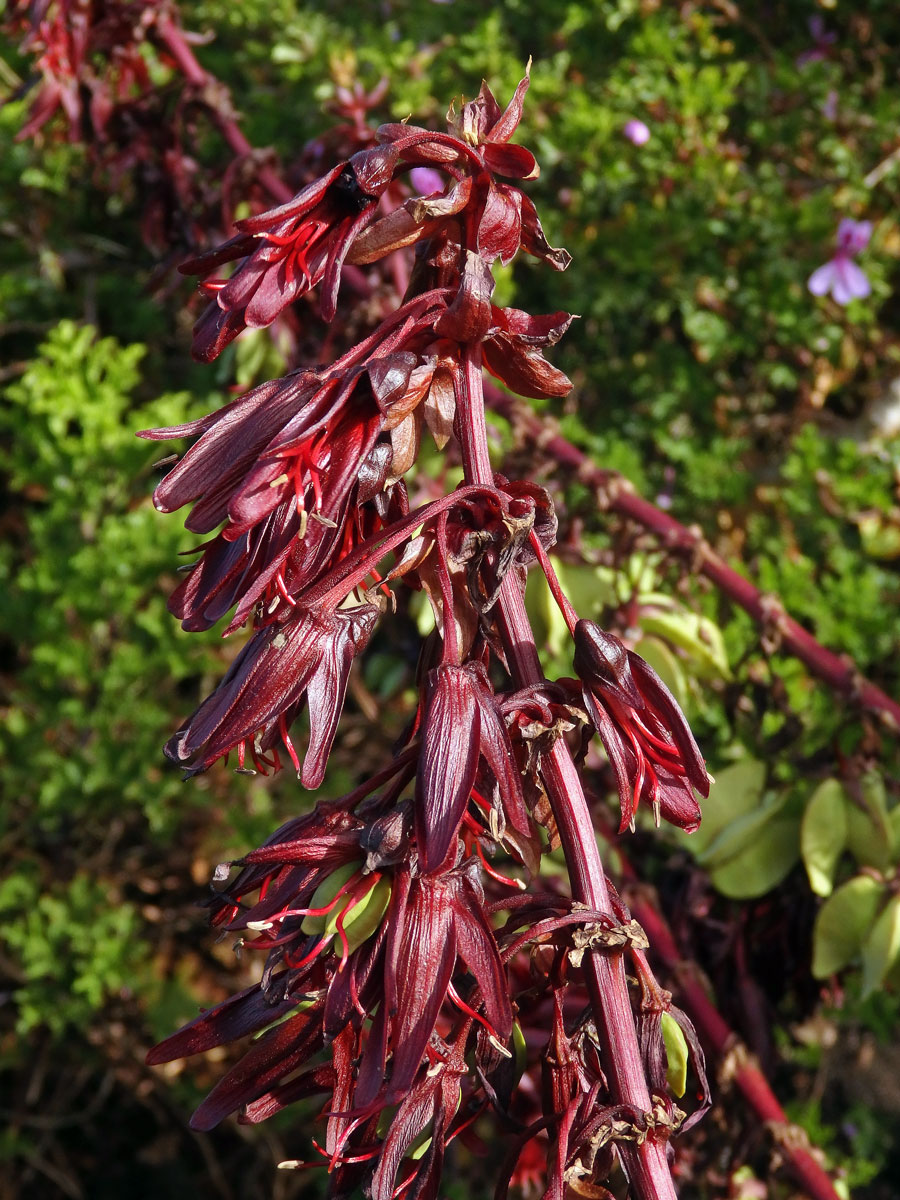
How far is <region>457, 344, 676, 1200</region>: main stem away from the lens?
612mm

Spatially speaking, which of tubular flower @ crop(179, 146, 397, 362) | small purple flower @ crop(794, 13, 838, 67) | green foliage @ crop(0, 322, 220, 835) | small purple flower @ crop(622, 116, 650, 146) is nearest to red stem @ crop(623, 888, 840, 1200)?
tubular flower @ crop(179, 146, 397, 362)

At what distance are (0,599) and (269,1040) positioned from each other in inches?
71.7

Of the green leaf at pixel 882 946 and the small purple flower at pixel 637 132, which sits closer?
the green leaf at pixel 882 946

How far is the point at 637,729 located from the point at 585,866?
8 centimetres

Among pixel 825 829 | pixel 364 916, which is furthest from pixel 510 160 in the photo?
pixel 825 829

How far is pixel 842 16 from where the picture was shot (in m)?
2.91

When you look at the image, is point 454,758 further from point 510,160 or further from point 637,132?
point 637,132

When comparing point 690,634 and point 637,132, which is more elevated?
point 637,132

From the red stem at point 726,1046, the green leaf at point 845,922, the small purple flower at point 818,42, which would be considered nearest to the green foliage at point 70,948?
the red stem at point 726,1046

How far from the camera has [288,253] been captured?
0.66 m

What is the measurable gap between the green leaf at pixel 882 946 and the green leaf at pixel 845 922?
21mm

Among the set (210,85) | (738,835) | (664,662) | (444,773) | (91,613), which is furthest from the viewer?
(91,613)

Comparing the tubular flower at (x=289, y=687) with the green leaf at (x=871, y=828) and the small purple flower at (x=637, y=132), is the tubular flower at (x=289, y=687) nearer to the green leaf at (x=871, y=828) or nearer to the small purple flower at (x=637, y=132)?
the green leaf at (x=871, y=828)

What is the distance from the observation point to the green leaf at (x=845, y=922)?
47.0 inches
